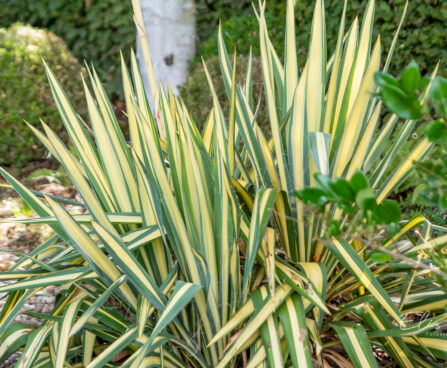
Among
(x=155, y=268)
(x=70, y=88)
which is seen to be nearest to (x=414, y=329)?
(x=155, y=268)

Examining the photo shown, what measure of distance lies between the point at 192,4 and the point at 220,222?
150 inches

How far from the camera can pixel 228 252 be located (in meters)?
1.40

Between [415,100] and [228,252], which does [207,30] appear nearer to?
A: [228,252]

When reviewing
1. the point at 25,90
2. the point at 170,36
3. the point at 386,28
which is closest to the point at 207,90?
the point at 170,36

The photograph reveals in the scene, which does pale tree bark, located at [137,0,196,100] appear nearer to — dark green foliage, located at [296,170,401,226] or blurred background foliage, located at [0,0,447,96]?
blurred background foliage, located at [0,0,447,96]

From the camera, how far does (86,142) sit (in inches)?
68.9

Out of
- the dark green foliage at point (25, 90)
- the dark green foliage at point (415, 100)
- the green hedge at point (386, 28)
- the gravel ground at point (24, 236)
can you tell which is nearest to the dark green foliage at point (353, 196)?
the dark green foliage at point (415, 100)

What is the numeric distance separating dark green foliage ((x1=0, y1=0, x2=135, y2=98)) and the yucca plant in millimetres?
4369

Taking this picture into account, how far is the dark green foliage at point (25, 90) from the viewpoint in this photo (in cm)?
424

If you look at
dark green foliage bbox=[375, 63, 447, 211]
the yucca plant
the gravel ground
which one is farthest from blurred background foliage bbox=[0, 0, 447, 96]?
dark green foliage bbox=[375, 63, 447, 211]

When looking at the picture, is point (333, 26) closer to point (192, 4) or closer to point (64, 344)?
point (192, 4)

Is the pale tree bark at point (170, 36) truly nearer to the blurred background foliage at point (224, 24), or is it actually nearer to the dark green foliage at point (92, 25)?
the blurred background foliage at point (224, 24)

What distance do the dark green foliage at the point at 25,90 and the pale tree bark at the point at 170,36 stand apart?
0.76 m

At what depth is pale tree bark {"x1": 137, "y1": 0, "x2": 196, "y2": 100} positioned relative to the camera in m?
4.62
